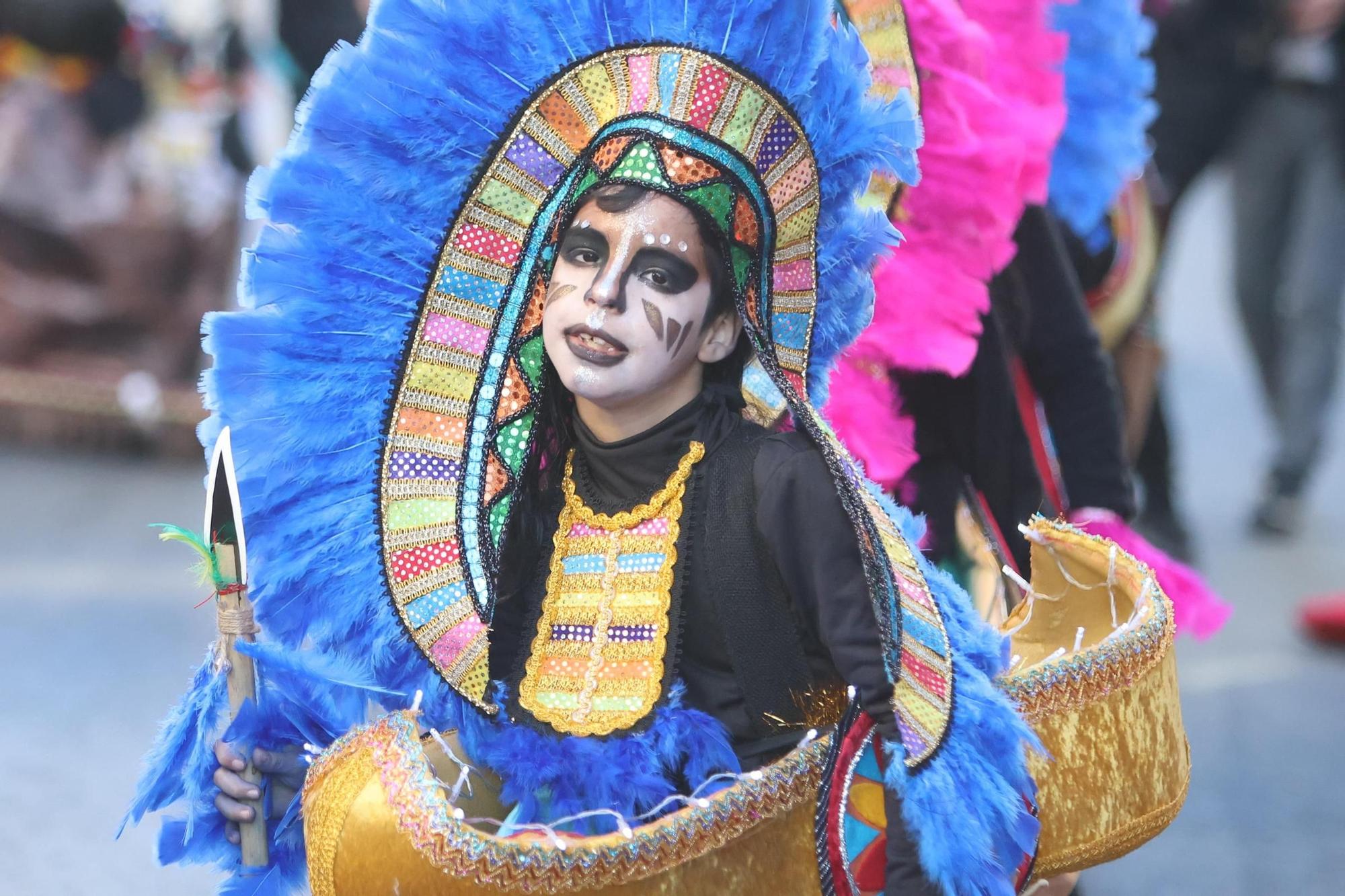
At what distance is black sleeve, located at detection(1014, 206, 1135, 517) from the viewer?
11.9 ft

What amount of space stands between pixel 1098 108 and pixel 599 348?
6.23ft

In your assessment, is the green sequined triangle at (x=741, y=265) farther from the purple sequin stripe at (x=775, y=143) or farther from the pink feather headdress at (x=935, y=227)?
the pink feather headdress at (x=935, y=227)

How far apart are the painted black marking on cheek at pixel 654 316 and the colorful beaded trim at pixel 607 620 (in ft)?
0.58

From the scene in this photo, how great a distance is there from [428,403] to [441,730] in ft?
1.53

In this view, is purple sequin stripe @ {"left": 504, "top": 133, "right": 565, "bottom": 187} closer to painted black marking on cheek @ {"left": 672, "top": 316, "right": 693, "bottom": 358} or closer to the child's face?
the child's face

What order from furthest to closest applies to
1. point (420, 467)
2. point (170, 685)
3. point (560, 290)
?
point (170, 685)
point (420, 467)
point (560, 290)

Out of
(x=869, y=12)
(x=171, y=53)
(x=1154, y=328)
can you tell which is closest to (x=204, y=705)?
(x=869, y=12)

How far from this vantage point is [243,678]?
2629mm

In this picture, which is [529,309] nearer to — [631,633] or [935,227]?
[631,633]

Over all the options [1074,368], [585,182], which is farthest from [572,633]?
[1074,368]

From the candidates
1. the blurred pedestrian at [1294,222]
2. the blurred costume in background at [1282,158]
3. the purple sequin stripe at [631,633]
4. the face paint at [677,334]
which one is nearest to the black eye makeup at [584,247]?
the face paint at [677,334]

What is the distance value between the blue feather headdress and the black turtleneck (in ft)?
5.34

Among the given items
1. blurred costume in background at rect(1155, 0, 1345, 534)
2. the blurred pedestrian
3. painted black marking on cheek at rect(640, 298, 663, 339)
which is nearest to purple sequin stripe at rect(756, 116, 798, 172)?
painted black marking on cheek at rect(640, 298, 663, 339)

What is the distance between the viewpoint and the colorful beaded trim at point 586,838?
230cm
